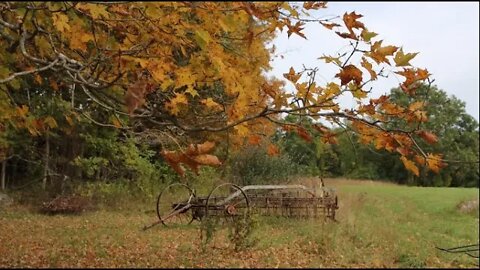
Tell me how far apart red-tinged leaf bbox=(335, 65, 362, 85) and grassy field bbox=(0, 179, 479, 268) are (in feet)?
14.4

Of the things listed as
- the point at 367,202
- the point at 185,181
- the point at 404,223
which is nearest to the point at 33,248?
the point at 185,181

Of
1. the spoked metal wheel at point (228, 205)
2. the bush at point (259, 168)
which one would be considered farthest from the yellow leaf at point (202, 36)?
the bush at point (259, 168)

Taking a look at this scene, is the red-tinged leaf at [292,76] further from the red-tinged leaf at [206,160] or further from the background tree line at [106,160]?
the background tree line at [106,160]

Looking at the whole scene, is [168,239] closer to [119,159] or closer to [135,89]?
[119,159]

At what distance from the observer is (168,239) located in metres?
9.52

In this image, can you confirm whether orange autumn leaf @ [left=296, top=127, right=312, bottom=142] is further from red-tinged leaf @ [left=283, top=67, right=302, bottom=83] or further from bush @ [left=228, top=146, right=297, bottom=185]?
bush @ [left=228, top=146, right=297, bottom=185]

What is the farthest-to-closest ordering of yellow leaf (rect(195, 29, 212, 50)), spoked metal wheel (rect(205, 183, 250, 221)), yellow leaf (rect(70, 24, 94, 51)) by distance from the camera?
spoked metal wheel (rect(205, 183, 250, 221)) < yellow leaf (rect(70, 24, 94, 51)) < yellow leaf (rect(195, 29, 212, 50))

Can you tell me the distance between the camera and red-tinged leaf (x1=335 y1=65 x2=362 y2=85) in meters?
3.40

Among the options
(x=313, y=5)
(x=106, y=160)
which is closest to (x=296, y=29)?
(x=313, y=5)

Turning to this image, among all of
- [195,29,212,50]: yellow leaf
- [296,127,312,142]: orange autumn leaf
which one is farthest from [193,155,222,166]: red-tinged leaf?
[296,127,312,142]: orange autumn leaf

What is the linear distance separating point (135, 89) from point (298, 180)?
11633 millimetres

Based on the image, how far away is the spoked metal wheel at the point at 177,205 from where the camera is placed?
10741 mm

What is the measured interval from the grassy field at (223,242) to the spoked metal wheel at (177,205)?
0.39 meters

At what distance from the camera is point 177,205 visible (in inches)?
427
